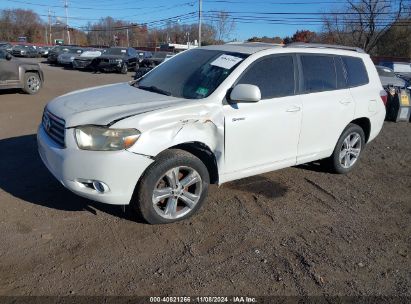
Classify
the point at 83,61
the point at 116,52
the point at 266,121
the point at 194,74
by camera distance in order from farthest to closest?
the point at 83,61, the point at 116,52, the point at 194,74, the point at 266,121

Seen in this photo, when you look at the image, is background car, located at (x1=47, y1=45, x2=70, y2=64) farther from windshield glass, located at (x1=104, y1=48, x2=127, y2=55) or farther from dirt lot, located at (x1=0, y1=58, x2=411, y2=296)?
dirt lot, located at (x1=0, y1=58, x2=411, y2=296)

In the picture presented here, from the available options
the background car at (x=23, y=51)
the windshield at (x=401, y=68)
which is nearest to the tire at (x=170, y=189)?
the windshield at (x=401, y=68)

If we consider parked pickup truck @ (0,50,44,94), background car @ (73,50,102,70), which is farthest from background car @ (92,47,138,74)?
parked pickup truck @ (0,50,44,94)

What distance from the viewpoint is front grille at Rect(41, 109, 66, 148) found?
3.66m

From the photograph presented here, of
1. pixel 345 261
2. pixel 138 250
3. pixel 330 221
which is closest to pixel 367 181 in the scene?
pixel 330 221

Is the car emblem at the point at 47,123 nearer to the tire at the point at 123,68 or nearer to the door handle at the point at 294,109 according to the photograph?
the door handle at the point at 294,109

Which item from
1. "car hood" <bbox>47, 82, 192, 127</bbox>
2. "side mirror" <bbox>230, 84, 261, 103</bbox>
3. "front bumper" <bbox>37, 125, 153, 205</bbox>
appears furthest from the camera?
"side mirror" <bbox>230, 84, 261, 103</bbox>

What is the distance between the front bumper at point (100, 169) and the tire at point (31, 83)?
10212mm

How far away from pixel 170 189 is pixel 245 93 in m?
1.23

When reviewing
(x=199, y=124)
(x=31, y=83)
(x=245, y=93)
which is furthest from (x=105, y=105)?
(x=31, y=83)

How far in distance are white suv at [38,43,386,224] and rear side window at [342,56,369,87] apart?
0.08ft

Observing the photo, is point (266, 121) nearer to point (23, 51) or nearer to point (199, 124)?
point (199, 124)

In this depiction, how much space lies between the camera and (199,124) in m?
3.87

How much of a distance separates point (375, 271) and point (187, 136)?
2.07 meters
